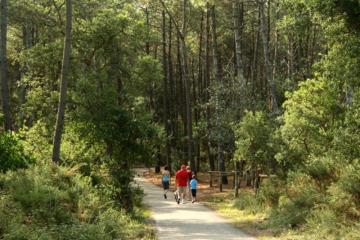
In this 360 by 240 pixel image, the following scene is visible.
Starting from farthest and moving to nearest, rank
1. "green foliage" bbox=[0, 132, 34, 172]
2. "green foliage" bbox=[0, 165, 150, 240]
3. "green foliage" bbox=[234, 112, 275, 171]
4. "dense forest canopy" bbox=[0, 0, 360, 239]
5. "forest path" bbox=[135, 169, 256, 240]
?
"green foliage" bbox=[234, 112, 275, 171], "green foliage" bbox=[0, 132, 34, 172], "forest path" bbox=[135, 169, 256, 240], "dense forest canopy" bbox=[0, 0, 360, 239], "green foliage" bbox=[0, 165, 150, 240]

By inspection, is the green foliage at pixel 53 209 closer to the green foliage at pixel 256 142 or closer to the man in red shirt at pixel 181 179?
the man in red shirt at pixel 181 179

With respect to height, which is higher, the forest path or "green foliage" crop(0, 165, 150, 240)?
"green foliage" crop(0, 165, 150, 240)

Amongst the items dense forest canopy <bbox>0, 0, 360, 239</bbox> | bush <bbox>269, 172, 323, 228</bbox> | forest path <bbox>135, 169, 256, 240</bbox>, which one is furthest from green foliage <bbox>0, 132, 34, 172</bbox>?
bush <bbox>269, 172, 323, 228</bbox>

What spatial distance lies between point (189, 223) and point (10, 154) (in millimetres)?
5813

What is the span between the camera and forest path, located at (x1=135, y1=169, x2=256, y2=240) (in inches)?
564

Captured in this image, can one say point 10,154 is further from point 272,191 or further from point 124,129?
point 272,191

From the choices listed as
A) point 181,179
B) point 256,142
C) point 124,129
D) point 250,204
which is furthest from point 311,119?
point 181,179

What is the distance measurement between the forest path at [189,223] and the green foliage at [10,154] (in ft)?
14.6

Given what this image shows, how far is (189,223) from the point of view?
17.0 meters

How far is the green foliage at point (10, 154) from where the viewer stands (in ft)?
49.3

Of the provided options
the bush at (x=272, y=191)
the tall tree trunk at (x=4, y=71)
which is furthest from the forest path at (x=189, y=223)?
the tall tree trunk at (x=4, y=71)

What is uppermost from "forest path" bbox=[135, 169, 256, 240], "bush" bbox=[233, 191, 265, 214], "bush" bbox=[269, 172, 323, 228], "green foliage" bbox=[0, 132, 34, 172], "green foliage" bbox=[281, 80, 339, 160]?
"green foliage" bbox=[281, 80, 339, 160]

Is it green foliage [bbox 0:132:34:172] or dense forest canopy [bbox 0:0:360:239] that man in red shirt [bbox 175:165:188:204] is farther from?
green foliage [bbox 0:132:34:172]

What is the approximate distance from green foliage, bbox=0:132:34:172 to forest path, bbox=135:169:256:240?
4445 mm
